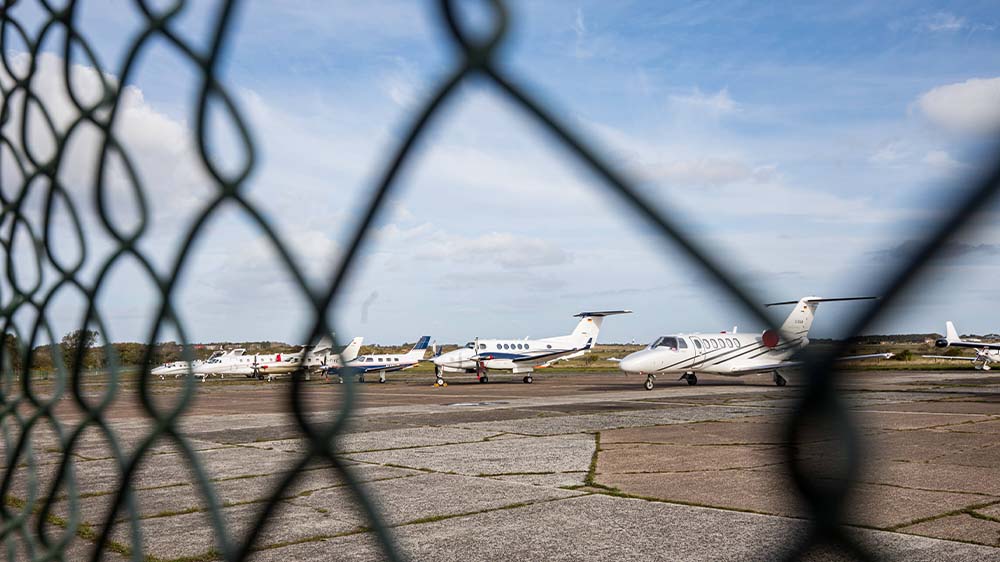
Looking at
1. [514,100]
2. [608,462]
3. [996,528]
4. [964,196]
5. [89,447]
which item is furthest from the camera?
[89,447]

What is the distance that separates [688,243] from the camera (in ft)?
1.54

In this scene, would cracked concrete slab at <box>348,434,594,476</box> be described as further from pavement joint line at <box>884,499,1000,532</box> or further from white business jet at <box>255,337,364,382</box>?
white business jet at <box>255,337,364,382</box>

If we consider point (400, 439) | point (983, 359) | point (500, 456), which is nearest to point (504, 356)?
point (983, 359)

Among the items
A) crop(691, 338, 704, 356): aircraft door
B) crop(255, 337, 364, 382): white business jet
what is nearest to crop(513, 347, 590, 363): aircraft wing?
crop(691, 338, 704, 356): aircraft door

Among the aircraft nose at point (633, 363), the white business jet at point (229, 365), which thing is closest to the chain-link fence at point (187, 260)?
the aircraft nose at point (633, 363)

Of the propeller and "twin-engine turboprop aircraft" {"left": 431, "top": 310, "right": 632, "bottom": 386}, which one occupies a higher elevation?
"twin-engine turboprop aircraft" {"left": 431, "top": 310, "right": 632, "bottom": 386}

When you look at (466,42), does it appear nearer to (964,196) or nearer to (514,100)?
(514,100)

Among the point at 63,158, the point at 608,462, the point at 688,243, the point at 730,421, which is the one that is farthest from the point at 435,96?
the point at 730,421

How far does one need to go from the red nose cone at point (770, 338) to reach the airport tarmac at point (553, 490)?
34mm

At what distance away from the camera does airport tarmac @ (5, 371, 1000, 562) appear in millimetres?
3607

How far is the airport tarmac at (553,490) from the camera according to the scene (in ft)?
11.8

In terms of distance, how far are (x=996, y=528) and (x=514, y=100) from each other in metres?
4.36

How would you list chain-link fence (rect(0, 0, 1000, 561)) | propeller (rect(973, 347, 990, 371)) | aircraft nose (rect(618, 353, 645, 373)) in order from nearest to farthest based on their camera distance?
chain-link fence (rect(0, 0, 1000, 561)) < aircraft nose (rect(618, 353, 645, 373)) < propeller (rect(973, 347, 990, 371))

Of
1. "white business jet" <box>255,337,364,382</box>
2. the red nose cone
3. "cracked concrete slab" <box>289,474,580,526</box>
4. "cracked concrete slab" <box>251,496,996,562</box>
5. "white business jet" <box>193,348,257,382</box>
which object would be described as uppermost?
"white business jet" <box>193,348,257,382</box>
